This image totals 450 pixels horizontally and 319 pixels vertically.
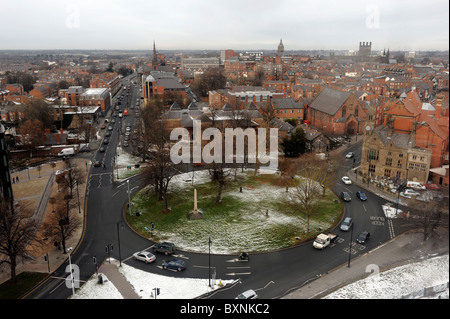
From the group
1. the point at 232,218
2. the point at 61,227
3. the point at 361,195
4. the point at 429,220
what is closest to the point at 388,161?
the point at 361,195

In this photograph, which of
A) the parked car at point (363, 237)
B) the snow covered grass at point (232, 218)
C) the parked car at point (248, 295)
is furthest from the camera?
the snow covered grass at point (232, 218)

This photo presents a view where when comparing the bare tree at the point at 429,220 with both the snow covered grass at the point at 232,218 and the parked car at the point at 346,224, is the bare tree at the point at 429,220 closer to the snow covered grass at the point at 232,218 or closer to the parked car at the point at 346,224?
the parked car at the point at 346,224

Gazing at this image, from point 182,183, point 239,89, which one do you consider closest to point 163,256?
point 182,183

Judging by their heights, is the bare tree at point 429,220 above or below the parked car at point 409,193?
above

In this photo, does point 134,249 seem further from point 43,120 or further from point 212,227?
point 43,120

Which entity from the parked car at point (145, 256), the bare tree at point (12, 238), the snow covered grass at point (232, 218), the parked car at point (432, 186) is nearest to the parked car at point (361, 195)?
the snow covered grass at point (232, 218)
